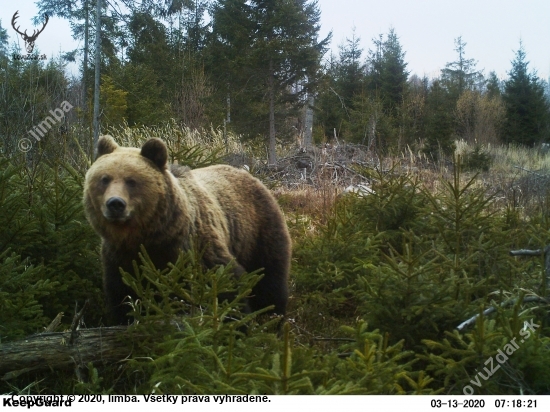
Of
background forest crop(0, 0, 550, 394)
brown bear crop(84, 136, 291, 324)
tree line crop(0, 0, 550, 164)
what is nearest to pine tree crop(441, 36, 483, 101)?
tree line crop(0, 0, 550, 164)

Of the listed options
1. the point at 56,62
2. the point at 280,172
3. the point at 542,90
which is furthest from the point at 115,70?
the point at 542,90

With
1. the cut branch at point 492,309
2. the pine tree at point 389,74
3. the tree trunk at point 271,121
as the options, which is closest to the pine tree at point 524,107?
the pine tree at point 389,74

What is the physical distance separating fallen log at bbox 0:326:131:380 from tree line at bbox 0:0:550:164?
9117 mm

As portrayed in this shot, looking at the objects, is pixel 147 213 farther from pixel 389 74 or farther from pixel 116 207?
pixel 389 74

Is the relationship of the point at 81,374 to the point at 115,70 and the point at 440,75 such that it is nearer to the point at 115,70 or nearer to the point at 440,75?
the point at 115,70

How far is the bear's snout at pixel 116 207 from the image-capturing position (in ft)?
10.5

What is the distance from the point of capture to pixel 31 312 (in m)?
3.26

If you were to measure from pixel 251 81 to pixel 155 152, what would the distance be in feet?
43.2

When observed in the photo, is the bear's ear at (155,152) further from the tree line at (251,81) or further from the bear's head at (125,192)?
the tree line at (251,81)

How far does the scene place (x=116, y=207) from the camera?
3.22m

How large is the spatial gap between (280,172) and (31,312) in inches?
425

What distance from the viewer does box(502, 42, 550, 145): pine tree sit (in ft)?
62.6

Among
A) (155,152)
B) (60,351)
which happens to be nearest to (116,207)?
(155,152)

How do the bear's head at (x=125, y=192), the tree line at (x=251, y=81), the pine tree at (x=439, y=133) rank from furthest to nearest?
1. the pine tree at (x=439, y=133)
2. the tree line at (x=251, y=81)
3. the bear's head at (x=125, y=192)
